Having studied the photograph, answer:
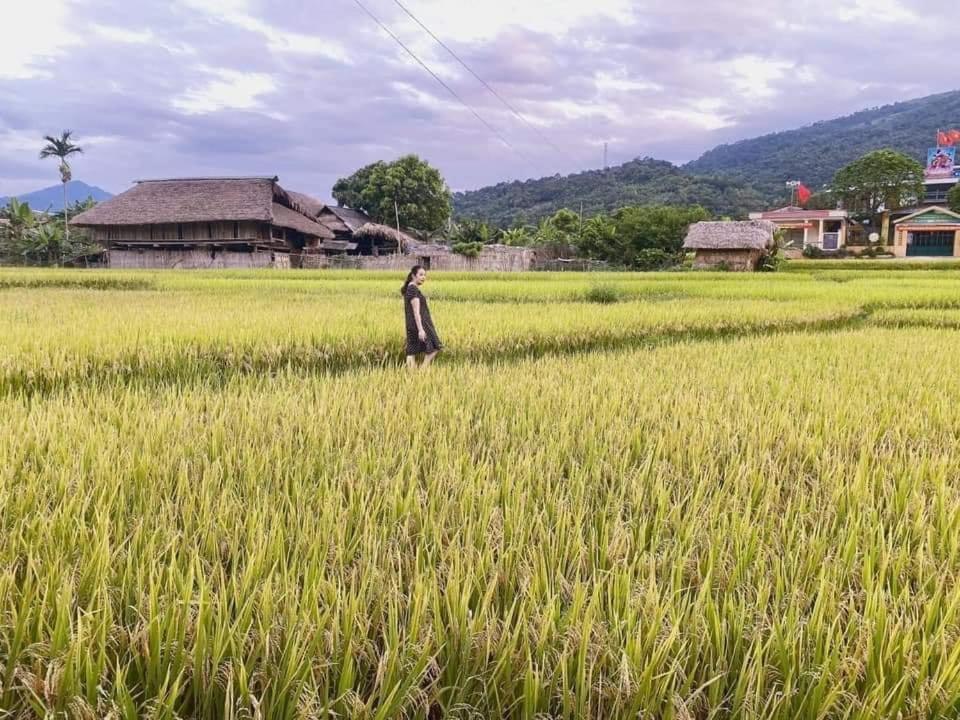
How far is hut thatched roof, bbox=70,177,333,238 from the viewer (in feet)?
78.3

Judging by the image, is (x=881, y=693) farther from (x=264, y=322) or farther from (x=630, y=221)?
(x=630, y=221)

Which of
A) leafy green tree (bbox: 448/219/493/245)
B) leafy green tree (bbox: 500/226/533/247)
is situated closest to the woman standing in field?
leafy green tree (bbox: 448/219/493/245)

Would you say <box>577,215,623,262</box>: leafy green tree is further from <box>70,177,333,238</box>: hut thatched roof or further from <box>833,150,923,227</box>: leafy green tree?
<box>833,150,923,227</box>: leafy green tree

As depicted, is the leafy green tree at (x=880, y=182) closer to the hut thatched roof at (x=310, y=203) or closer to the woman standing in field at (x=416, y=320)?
the hut thatched roof at (x=310, y=203)

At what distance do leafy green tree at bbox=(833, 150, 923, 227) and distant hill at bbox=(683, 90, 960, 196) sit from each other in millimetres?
26082

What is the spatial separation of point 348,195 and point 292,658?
39.8 meters

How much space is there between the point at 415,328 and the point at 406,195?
32.6 m

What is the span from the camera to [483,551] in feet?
4.05

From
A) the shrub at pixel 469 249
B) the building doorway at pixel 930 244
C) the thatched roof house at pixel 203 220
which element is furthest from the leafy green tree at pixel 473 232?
the building doorway at pixel 930 244

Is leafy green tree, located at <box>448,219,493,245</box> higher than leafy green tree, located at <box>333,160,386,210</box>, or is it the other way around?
leafy green tree, located at <box>333,160,386,210</box>

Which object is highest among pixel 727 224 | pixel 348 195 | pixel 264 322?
pixel 348 195

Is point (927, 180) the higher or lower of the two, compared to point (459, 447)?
higher

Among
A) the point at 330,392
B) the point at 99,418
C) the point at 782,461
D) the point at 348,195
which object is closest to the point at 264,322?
the point at 330,392

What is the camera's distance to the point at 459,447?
205 centimetres
